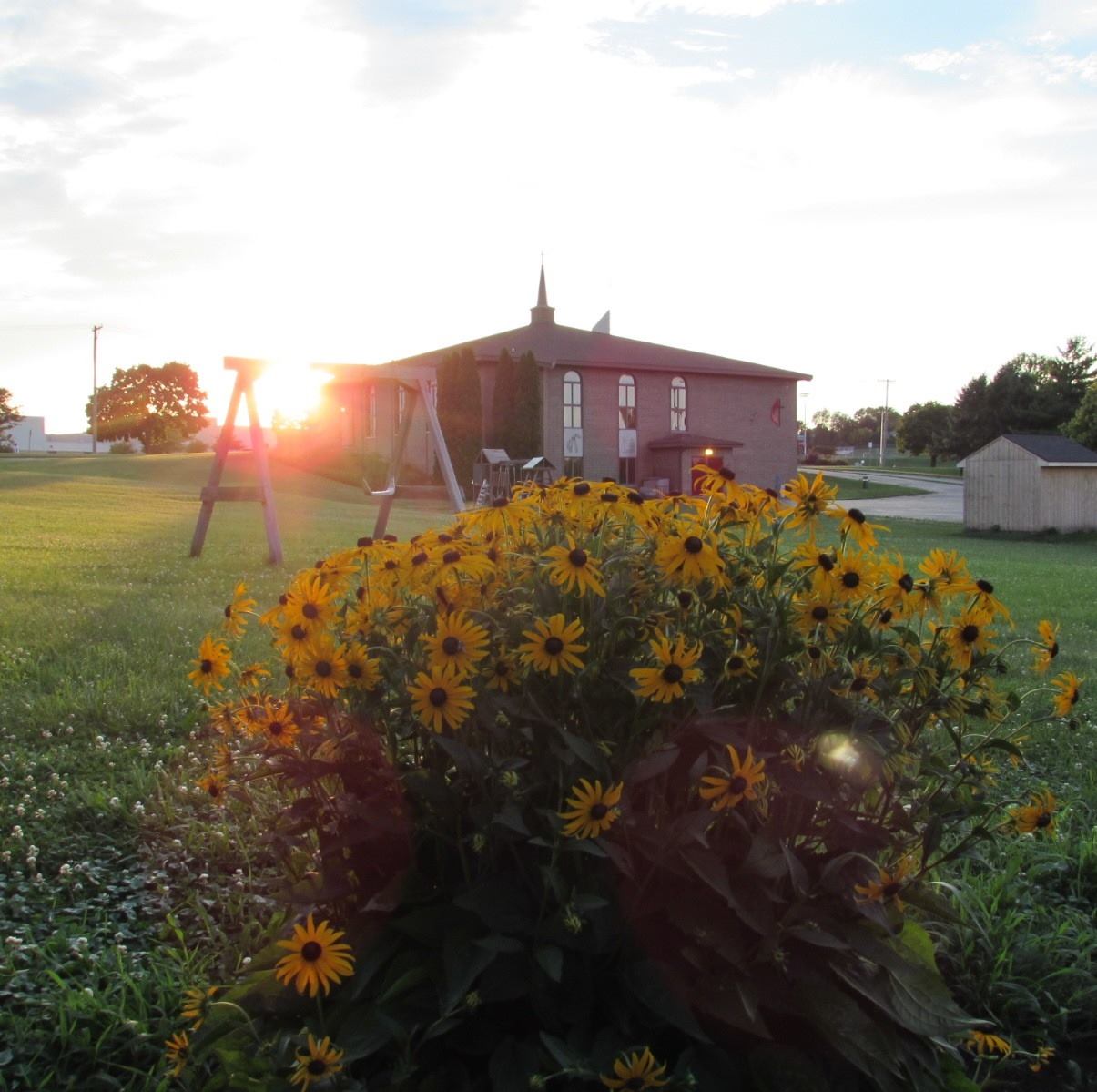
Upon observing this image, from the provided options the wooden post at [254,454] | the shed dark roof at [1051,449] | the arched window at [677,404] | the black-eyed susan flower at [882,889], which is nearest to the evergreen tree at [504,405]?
the arched window at [677,404]

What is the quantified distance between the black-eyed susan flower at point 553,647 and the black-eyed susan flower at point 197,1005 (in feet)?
2.79

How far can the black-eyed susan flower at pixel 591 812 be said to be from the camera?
1616 mm

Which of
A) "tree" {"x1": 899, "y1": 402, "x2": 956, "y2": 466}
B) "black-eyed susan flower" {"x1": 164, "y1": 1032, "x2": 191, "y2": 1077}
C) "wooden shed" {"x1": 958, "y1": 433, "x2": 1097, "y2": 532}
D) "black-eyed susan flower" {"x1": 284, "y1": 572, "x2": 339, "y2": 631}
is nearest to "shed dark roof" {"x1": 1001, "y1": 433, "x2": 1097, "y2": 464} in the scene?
"wooden shed" {"x1": 958, "y1": 433, "x2": 1097, "y2": 532}

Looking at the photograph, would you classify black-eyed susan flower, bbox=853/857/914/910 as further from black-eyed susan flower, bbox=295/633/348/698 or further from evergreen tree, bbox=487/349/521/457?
evergreen tree, bbox=487/349/521/457

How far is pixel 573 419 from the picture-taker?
121ft

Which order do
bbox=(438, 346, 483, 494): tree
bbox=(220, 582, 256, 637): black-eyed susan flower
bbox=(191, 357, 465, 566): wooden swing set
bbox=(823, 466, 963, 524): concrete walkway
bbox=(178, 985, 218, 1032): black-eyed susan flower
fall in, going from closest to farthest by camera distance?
bbox=(178, 985, 218, 1032): black-eyed susan flower < bbox=(220, 582, 256, 637): black-eyed susan flower < bbox=(191, 357, 465, 566): wooden swing set < bbox=(823, 466, 963, 524): concrete walkway < bbox=(438, 346, 483, 494): tree

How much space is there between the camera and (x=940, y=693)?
1.96 metres

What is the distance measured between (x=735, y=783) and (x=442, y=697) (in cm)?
47

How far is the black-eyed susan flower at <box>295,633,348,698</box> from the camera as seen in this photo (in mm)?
1761

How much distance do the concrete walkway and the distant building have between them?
422cm

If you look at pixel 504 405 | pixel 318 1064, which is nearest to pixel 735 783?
pixel 318 1064

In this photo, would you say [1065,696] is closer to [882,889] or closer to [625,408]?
[882,889]

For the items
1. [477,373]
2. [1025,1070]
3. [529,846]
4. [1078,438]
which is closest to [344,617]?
[529,846]

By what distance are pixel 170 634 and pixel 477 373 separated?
30939mm
